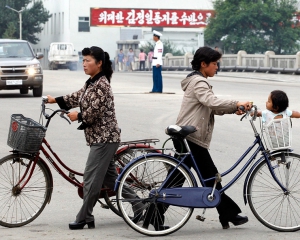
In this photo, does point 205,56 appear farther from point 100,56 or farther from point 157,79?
point 157,79

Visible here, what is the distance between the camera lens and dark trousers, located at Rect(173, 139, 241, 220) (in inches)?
291

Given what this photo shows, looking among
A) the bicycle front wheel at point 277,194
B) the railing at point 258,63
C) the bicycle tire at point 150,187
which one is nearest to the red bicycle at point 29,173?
the bicycle tire at point 150,187

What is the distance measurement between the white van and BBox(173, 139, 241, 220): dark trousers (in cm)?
6656

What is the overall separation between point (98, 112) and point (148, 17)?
88602mm

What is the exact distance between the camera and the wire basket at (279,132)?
7234 millimetres

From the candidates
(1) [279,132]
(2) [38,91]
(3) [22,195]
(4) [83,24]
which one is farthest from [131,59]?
(1) [279,132]

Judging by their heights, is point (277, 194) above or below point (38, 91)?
below

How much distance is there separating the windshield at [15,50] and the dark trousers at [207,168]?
→ 19.5 m

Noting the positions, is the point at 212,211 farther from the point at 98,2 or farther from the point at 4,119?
the point at 98,2

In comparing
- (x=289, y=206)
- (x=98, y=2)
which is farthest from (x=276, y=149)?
(x=98, y=2)

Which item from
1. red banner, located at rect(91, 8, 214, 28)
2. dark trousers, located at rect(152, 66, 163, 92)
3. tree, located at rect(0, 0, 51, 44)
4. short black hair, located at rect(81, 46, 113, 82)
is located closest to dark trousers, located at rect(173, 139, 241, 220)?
short black hair, located at rect(81, 46, 113, 82)

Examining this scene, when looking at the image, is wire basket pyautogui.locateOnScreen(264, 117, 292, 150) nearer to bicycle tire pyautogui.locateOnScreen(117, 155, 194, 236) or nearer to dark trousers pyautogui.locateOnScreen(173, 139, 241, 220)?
dark trousers pyautogui.locateOnScreen(173, 139, 241, 220)

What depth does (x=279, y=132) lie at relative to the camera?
285 inches

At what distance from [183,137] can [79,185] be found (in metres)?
1.01
